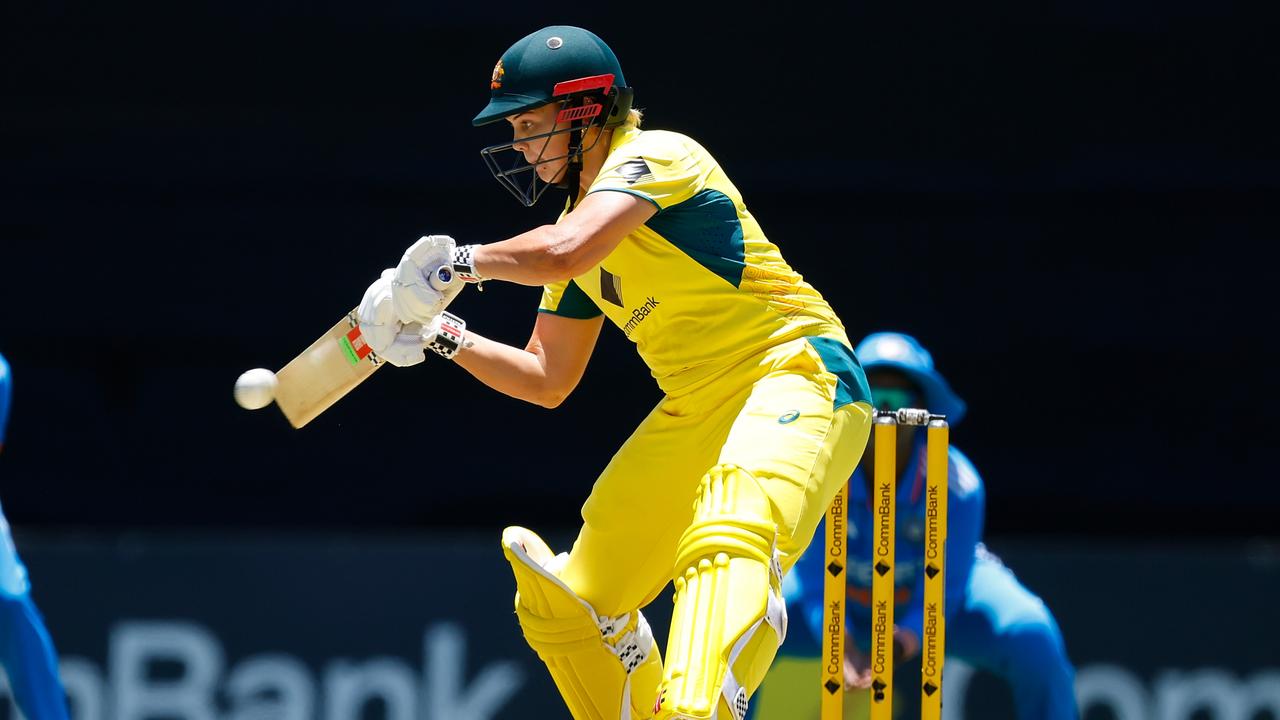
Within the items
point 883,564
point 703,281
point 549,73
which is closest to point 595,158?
point 549,73

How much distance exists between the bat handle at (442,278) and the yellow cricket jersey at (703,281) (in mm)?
341

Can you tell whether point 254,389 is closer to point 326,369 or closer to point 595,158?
point 326,369

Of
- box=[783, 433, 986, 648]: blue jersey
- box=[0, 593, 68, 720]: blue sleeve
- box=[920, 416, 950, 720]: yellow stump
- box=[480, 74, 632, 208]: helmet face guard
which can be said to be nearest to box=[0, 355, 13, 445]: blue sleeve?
box=[0, 593, 68, 720]: blue sleeve

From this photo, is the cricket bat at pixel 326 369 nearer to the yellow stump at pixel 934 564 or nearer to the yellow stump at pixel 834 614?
the yellow stump at pixel 834 614

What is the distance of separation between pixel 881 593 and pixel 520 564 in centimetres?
73

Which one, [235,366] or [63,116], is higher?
[63,116]

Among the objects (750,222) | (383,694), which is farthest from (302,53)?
(750,222)

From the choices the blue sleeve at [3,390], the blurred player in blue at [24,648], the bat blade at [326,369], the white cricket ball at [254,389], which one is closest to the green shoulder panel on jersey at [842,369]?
the bat blade at [326,369]

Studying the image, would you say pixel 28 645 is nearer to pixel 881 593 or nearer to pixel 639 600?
pixel 639 600

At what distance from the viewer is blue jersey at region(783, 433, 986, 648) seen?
16.0ft

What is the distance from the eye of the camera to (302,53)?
6164mm

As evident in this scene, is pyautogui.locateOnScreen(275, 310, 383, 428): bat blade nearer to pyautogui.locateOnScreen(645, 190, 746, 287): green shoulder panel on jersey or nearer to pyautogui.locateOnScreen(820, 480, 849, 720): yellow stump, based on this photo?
pyautogui.locateOnScreen(645, 190, 746, 287): green shoulder panel on jersey

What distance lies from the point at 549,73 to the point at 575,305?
1.93 ft

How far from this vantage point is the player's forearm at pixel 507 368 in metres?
3.64
